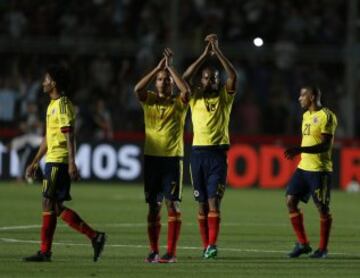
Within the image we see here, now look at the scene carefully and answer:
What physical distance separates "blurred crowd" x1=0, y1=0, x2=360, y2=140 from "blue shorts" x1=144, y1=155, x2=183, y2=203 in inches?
624

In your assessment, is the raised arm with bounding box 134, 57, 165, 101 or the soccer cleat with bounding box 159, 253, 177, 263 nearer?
the soccer cleat with bounding box 159, 253, 177, 263

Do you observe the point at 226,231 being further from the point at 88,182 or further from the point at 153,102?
the point at 88,182

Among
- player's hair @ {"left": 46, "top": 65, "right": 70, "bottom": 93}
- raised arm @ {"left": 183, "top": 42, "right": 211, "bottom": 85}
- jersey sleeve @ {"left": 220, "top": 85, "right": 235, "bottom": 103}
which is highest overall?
raised arm @ {"left": 183, "top": 42, "right": 211, "bottom": 85}

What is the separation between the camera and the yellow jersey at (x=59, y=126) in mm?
14562

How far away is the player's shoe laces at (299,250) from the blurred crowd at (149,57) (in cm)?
1519

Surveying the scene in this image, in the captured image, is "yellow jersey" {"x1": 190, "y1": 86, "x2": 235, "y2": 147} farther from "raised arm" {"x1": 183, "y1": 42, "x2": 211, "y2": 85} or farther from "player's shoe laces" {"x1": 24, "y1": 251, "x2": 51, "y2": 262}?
"player's shoe laces" {"x1": 24, "y1": 251, "x2": 51, "y2": 262}

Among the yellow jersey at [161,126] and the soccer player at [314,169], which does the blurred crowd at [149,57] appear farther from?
the yellow jersey at [161,126]

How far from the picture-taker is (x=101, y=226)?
20094 millimetres

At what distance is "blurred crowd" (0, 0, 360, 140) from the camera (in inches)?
1242

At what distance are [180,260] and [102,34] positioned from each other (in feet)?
59.1

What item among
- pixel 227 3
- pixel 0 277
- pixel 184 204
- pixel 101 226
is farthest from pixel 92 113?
pixel 0 277

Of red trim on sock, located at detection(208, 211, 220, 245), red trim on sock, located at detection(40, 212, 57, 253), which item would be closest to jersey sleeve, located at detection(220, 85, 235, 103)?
red trim on sock, located at detection(208, 211, 220, 245)

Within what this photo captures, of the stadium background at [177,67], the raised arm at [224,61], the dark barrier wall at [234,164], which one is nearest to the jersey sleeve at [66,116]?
the raised arm at [224,61]

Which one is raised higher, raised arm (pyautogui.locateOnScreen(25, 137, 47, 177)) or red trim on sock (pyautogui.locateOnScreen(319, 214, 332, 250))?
raised arm (pyautogui.locateOnScreen(25, 137, 47, 177))
